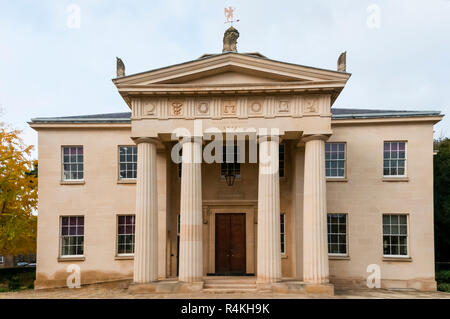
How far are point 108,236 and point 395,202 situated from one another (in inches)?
659

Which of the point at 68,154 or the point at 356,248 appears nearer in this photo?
the point at 356,248

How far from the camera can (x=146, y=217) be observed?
16656mm

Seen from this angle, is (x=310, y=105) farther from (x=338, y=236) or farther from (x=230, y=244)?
(x=230, y=244)

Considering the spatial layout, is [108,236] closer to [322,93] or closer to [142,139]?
[142,139]

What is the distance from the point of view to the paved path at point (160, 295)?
15227 millimetres

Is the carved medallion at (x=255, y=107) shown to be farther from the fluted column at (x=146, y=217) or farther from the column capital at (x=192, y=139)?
the fluted column at (x=146, y=217)

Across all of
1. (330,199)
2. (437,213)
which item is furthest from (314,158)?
(437,213)

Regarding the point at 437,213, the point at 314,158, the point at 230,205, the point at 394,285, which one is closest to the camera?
the point at 314,158

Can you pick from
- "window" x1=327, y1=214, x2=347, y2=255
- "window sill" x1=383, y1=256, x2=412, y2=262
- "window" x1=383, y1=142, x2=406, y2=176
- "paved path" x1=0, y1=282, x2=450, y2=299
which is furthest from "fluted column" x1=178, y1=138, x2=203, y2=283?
"window" x1=383, y1=142, x2=406, y2=176

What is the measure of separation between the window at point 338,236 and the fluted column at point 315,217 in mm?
4029

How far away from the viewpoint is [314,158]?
1661 centimetres

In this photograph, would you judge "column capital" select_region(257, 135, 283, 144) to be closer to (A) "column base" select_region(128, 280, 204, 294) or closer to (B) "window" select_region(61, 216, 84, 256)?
(A) "column base" select_region(128, 280, 204, 294)

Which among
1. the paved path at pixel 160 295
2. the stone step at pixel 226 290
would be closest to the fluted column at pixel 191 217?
the stone step at pixel 226 290

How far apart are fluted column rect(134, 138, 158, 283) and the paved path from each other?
1.16 m
